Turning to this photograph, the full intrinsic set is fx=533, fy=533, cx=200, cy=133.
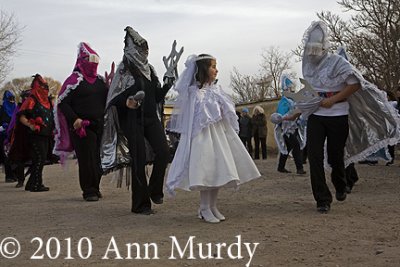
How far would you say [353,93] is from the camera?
6.59 m

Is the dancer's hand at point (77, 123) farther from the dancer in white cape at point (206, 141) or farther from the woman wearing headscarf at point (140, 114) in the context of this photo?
the dancer in white cape at point (206, 141)

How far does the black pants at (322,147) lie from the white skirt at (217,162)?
81 centimetres

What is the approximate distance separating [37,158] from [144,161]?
3.68 m

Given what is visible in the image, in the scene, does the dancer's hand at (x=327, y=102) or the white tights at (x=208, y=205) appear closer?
the white tights at (x=208, y=205)

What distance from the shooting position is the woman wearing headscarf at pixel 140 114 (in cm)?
655

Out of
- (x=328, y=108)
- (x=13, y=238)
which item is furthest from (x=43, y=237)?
(x=328, y=108)

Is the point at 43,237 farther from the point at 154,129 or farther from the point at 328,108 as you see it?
the point at 328,108

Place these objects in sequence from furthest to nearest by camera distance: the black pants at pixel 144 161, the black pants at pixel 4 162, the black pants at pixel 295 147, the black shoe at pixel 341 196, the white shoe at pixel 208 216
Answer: the black pants at pixel 4 162
the black pants at pixel 295 147
the black shoe at pixel 341 196
the black pants at pixel 144 161
the white shoe at pixel 208 216

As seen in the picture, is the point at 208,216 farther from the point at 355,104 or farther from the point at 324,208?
the point at 355,104

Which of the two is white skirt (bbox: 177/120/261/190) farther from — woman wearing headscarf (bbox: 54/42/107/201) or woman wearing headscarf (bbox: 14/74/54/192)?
woman wearing headscarf (bbox: 14/74/54/192)

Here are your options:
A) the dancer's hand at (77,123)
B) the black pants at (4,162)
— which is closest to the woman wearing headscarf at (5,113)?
the black pants at (4,162)

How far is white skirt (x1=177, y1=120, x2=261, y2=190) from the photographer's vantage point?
570cm

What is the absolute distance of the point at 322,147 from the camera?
634 cm

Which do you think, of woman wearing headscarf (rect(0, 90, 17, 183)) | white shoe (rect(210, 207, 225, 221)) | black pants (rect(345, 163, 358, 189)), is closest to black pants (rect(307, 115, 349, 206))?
white shoe (rect(210, 207, 225, 221))
